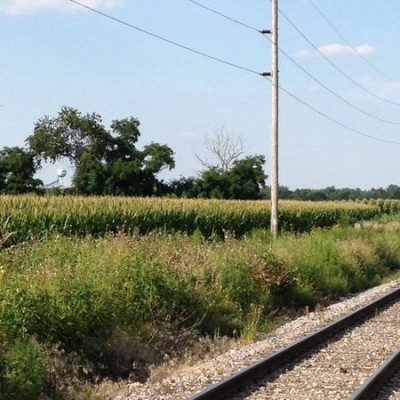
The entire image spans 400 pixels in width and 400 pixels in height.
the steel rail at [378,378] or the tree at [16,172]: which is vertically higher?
the tree at [16,172]

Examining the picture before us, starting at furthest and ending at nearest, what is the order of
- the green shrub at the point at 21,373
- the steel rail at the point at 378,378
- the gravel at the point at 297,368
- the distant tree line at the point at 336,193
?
the distant tree line at the point at 336,193, the gravel at the point at 297,368, the steel rail at the point at 378,378, the green shrub at the point at 21,373

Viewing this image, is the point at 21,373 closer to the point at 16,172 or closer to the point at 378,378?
the point at 378,378

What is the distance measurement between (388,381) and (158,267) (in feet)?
15.2

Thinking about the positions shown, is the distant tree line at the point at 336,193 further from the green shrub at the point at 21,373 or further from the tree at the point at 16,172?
the green shrub at the point at 21,373

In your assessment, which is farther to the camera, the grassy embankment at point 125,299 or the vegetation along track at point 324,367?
the grassy embankment at point 125,299

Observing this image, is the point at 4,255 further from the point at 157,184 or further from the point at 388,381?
the point at 157,184

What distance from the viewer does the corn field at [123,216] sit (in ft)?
87.5

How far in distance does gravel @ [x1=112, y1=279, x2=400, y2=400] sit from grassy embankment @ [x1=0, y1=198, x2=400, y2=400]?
0.73 meters

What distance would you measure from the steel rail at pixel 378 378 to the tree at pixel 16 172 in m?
51.1

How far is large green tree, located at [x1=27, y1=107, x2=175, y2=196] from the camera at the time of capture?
6975cm

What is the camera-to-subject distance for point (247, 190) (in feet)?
267

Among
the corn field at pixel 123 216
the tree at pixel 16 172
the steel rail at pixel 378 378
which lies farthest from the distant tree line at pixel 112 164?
the steel rail at pixel 378 378

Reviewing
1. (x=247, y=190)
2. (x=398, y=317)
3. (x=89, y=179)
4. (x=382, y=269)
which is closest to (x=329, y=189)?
Result: (x=247, y=190)

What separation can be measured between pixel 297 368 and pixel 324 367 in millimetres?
374
